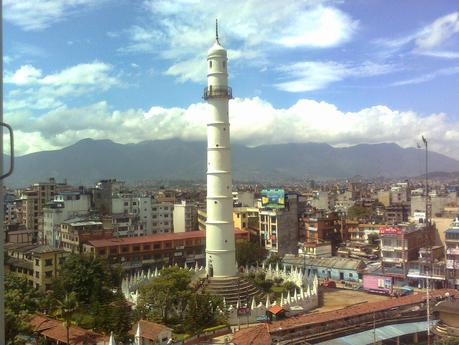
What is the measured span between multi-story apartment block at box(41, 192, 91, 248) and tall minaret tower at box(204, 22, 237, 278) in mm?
25174

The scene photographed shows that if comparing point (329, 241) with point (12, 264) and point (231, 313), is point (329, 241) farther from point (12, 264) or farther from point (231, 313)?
point (12, 264)

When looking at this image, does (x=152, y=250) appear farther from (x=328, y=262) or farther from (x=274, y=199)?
(x=328, y=262)

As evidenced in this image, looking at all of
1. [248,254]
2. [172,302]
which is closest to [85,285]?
[172,302]

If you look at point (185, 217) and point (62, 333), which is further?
point (185, 217)

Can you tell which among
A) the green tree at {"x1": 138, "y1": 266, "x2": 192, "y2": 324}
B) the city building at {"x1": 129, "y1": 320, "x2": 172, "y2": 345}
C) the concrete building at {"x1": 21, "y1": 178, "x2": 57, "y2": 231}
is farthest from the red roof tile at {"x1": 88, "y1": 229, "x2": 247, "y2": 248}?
the concrete building at {"x1": 21, "y1": 178, "x2": 57, "y2": 231}

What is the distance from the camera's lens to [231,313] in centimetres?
3070

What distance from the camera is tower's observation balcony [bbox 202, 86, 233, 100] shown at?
36219 millimetres

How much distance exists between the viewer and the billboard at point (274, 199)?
196ft

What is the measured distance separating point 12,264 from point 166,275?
1911 cm

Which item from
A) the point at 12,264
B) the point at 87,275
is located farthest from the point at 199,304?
the point at 12,264

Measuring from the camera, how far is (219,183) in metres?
36.4

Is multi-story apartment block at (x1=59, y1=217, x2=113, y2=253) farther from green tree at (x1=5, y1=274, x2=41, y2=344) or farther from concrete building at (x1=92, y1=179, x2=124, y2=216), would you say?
concrete building at (x1=92, y1=179, x2=124, y2=216)

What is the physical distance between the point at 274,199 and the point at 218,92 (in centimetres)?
2720

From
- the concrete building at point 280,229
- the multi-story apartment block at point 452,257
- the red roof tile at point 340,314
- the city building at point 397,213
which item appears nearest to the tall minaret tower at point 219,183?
the red roof tile at point 340,314
